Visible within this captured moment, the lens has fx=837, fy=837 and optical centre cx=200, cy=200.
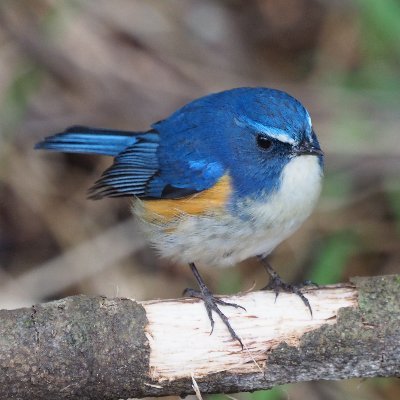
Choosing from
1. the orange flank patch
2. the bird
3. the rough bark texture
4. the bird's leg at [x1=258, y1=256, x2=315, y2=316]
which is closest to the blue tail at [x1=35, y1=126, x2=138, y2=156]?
the bird

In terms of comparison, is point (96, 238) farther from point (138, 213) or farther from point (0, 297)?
point (138, 213)

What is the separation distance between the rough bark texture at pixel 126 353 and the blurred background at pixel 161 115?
4.93ft

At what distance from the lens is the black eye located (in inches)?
149

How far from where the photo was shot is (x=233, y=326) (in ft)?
11.2

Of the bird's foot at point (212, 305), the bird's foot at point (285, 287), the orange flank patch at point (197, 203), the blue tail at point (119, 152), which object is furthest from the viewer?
the blue tail at point (119, 152)

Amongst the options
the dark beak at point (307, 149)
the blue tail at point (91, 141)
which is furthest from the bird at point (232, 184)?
the blue tail at point (91, 141)

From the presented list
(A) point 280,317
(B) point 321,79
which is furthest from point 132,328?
(B) point 321,79

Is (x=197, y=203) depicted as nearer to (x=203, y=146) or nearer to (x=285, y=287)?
(x=203, y=146)

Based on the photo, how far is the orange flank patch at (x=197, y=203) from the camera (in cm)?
379

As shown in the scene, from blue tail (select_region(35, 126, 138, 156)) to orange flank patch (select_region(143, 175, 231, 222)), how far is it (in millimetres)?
711

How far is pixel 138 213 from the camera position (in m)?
4.22

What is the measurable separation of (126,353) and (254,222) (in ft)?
2.94

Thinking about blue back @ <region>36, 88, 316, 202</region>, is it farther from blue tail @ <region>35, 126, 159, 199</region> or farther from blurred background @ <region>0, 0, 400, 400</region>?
blurred background @ <region>0, 0, 400, 400</region>

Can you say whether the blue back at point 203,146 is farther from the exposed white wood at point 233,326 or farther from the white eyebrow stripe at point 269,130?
the exposed white wood at point 233,326
